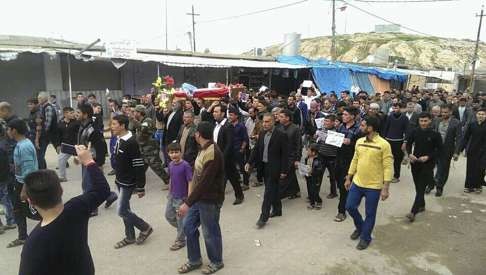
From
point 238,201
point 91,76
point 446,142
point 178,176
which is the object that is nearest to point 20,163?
point 178,176

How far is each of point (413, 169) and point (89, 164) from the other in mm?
5375

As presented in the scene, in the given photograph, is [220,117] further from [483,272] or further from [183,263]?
[483,272]

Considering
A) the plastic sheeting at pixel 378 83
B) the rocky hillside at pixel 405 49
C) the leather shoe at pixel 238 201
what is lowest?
the leather shoe at pixel 238 201

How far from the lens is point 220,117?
662 centimetres

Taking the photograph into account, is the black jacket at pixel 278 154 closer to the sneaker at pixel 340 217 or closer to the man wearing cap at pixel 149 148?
the sneaker at pixel 340 217

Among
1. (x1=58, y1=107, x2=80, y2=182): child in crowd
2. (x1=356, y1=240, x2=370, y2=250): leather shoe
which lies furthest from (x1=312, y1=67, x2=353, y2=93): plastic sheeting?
(x1=356, y1=240, x2=370, y2=250): leather shoe

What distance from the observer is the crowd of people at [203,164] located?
7.84 ft

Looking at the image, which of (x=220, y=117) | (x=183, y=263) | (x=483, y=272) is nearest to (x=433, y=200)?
(x=483, y=272)

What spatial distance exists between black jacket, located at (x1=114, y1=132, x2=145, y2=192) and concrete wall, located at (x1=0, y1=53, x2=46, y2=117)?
11.1 meters

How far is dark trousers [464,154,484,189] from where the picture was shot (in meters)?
7.66

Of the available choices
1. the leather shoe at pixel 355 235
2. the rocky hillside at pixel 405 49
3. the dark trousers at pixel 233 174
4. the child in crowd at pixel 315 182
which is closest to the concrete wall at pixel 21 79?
the dark trousers at pixel 233 174

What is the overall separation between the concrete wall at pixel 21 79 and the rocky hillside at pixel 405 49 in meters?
42.4

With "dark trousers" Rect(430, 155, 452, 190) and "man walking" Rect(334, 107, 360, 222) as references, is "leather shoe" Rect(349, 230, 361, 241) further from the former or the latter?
"dark trousers" Rect(430, 155, 452, 190)

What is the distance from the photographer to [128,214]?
15.9ft
